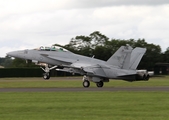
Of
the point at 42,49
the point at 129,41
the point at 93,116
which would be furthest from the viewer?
the point at 129,41

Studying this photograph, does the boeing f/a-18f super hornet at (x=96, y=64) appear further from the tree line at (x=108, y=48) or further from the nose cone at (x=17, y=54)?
the tree line at (x=108, y=48)

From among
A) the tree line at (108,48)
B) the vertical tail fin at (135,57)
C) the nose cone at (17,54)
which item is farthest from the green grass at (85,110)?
the tree line at (108,48)

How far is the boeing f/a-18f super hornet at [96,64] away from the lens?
1577 inches

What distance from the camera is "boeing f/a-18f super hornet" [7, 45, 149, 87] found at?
40.1m

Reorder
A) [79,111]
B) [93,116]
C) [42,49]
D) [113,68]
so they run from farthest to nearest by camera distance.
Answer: [42,49] < [113,68] < [79,111] < [93,116]

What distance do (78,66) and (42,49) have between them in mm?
4722

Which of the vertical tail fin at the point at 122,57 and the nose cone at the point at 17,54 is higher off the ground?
the nose cone at the point at 17,54

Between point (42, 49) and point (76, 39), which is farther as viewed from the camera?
point (76, 39)

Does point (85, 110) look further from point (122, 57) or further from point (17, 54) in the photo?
point (17, 54)

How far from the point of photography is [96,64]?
4131cm

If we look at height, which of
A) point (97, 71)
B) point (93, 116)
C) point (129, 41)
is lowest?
point (93, 116)

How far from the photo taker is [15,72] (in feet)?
284

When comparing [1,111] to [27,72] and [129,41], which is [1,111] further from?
[129,41]

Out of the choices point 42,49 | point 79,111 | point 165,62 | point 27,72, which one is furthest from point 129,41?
point 79,111
